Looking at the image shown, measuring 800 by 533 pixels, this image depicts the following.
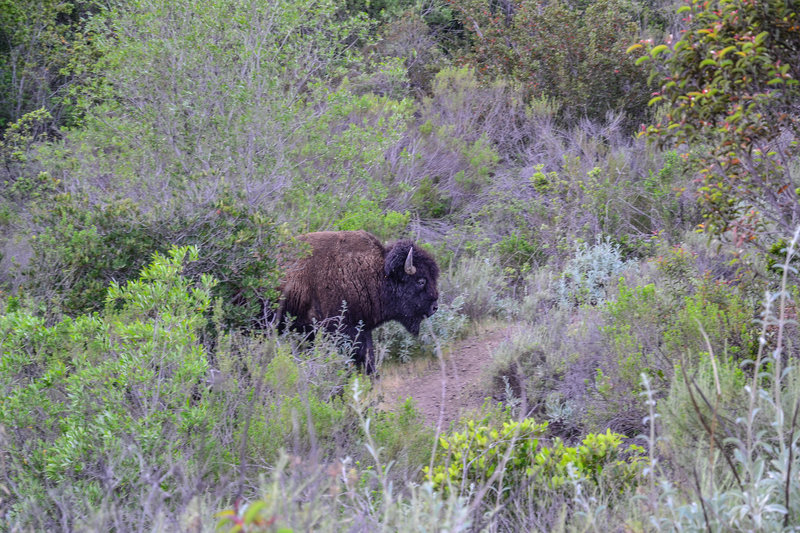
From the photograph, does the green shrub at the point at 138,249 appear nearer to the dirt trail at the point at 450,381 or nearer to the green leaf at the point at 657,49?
the dirt trail at the point at 450,381

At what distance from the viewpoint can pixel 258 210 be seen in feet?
25.4

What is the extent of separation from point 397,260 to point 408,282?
0.97 feet

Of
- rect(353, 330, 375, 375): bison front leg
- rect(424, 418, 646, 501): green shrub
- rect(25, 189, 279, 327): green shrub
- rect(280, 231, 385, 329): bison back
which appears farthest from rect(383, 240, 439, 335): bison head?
rect(424, 418, 646, 501): green shrub

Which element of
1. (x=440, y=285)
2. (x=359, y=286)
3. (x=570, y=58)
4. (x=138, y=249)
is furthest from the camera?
(x=570, y=58)

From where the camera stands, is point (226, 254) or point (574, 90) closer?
point (226, 254)

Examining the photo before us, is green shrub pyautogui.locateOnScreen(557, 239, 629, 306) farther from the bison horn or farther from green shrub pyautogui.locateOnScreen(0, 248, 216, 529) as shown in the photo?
green shrub pyautogui.locateOnScreen(0, 248, 216, 529)

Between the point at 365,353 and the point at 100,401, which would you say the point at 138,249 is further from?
the point at 365,353

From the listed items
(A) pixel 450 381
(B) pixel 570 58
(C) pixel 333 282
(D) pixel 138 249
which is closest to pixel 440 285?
(A) pixel 450 381

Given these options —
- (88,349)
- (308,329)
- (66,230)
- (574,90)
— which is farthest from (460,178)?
(88,349)

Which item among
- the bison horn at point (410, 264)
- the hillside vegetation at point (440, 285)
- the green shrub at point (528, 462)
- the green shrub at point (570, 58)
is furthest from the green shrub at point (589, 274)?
the green shrub at point (570, 58)

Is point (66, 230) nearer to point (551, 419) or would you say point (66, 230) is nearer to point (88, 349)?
point (88, 349)

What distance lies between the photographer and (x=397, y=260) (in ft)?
27.2

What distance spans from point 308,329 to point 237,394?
8.46ft

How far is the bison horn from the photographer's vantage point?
8.24m
